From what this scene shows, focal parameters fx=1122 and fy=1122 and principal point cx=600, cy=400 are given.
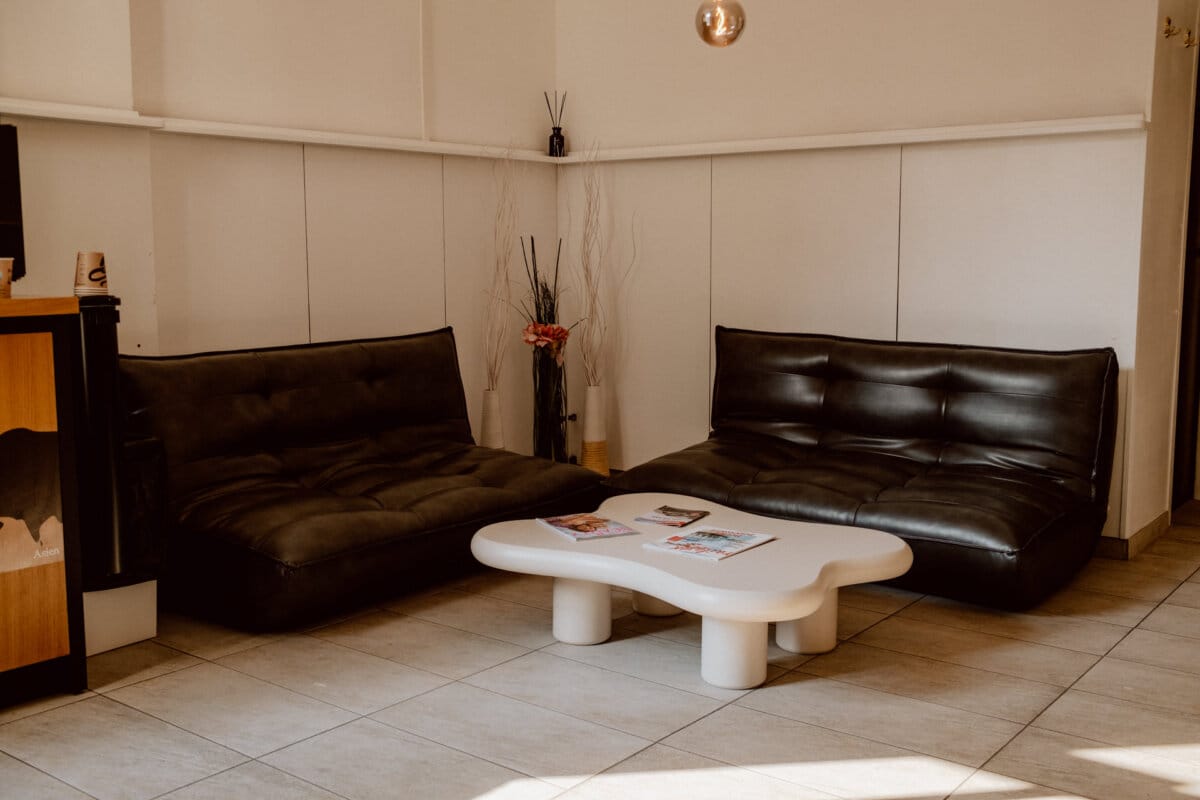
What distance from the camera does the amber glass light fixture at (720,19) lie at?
3586mm

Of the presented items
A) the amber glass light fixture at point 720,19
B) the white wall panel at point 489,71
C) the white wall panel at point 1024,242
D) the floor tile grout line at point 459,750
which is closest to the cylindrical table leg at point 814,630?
the floor tile grout line at point 459,750

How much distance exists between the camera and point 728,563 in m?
3.32

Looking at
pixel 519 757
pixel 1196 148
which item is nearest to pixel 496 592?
pixel 519 757

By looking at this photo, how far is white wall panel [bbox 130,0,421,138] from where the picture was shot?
14.5 feet

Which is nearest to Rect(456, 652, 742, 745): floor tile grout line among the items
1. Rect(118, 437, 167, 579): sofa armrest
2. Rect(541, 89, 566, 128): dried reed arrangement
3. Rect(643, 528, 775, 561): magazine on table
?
Rect(643, 528, 775, 561): magazine on table

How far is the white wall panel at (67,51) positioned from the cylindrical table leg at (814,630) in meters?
3.06

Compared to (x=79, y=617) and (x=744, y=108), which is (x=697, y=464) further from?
(x=79, y=617)

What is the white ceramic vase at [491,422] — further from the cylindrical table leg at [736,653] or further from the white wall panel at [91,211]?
the cylindrical table leg at [736,653]

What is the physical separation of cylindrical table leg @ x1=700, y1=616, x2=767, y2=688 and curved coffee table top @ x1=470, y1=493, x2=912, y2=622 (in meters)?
0.17

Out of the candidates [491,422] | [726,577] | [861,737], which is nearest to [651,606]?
[726,577]

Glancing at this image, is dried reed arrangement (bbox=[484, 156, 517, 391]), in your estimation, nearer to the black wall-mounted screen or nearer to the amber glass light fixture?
the amber glass light fixture

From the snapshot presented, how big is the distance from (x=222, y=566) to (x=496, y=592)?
39.8 inches

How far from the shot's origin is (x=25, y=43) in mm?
3912

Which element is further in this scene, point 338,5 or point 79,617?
point 338,5
